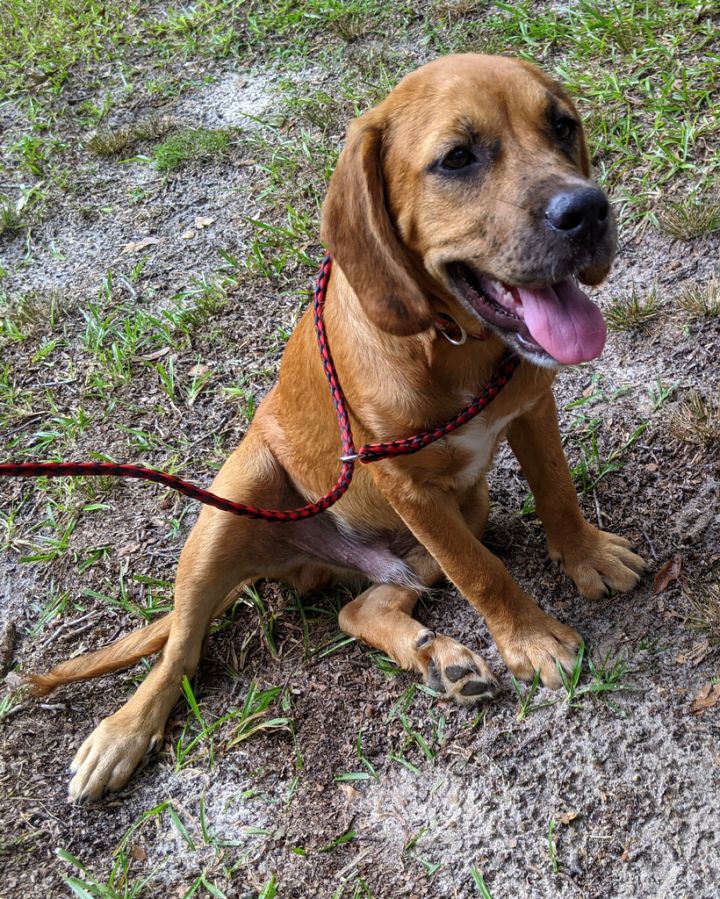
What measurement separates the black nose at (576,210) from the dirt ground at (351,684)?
1.50 metres

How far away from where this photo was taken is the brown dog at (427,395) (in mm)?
2498

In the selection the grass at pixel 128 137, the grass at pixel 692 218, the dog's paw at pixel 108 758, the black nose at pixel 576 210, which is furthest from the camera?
the grass at pixel 128 137

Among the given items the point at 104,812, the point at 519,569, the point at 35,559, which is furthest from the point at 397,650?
the point at 35,559

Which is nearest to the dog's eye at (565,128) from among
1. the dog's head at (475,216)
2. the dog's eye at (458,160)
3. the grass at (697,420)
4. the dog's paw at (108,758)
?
the dog's head at (475,216)

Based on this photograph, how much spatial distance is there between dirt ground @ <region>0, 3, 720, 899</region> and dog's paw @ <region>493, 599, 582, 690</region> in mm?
84

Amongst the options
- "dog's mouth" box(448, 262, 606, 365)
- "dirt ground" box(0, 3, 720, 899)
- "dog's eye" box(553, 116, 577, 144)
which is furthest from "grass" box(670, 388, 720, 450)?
"dog's eye" box(553, 116, 577, 144)

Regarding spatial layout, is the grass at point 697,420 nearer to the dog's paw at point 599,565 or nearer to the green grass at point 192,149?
the dog's paw at point 599,565

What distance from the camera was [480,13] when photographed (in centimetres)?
591

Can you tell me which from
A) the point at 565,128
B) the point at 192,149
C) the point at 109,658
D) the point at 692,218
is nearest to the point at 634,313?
the point at 692,218

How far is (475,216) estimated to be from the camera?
2.49 m

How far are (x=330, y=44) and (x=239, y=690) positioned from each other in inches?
191

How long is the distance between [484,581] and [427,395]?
2.35 feet

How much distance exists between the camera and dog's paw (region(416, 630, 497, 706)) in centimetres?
309

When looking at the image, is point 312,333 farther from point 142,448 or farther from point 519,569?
point 142,448
